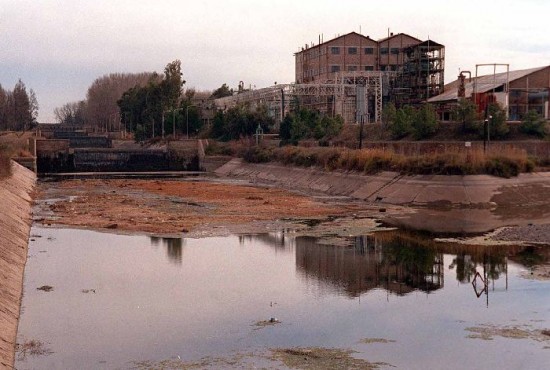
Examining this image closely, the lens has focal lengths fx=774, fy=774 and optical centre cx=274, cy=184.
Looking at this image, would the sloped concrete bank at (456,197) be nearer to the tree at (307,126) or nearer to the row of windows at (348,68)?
the tree at (307,126)

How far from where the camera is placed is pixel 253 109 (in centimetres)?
10131

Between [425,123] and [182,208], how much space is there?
25656mm

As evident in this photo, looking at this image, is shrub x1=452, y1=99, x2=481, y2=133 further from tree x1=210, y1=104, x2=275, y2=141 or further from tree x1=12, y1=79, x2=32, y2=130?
tree x1=12, y1=79, x2=32, y2=130

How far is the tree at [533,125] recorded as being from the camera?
2367 inches

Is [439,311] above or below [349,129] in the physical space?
below

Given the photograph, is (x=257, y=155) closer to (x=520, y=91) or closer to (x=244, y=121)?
(x=244, y=121)

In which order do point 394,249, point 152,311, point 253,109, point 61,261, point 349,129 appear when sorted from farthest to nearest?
point 253,109
point 349,129
point 394,249
point 61,261
point 152,311

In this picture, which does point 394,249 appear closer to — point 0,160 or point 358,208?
point 358,208

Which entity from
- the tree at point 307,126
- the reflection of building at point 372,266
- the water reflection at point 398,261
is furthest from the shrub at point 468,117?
the reflection of building at point 372,266

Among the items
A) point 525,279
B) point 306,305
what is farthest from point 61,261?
point 525,279

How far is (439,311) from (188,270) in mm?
9268

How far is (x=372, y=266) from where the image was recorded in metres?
26.8

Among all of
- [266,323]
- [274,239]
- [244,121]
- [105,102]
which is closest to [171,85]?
[244,121]

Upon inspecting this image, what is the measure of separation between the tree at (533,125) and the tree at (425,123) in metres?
7.01
